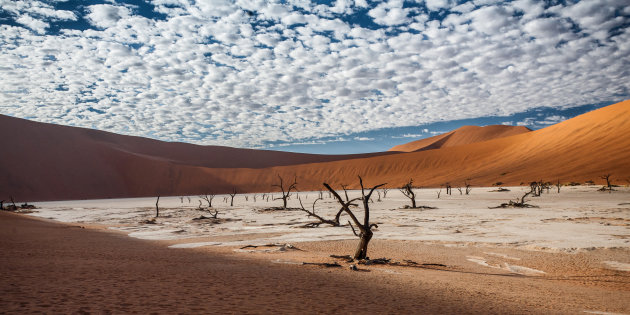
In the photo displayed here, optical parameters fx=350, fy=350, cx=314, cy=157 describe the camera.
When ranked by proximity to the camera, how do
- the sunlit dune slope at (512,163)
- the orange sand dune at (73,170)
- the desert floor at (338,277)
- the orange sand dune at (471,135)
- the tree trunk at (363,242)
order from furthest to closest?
1. the orange sand dune at (471,135)
2. the orange sand dune at (73,170)
3. the sunlit dune slope at (512,163)
4. the tree trunk at (363,242)
5. the desert floor at (338,277)

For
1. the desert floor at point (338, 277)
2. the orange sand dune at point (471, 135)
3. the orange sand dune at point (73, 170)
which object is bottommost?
the desert floor at point (338, 277)

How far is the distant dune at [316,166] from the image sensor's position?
42312 millimetres

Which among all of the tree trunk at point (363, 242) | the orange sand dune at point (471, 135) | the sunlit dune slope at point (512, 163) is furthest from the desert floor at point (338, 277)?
the orange sand dune at point (471, 135)

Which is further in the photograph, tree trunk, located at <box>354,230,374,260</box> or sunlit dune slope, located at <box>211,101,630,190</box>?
sunlit dune slope, located at <box>211,101,630,190</box>

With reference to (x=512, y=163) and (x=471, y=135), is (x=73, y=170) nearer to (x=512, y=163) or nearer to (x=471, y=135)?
(x=512, y=163)

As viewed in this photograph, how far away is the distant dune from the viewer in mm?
42312

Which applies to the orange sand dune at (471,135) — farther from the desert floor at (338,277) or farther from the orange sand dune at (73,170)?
the desert floor at (338,277)

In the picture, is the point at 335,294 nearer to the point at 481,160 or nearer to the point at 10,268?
the point at 10,268

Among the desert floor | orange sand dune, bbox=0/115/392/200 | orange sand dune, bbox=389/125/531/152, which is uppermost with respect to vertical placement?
orange sand dune, bbox=389/125/531/152

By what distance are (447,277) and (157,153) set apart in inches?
3556

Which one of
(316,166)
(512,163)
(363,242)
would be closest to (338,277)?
(363,242)

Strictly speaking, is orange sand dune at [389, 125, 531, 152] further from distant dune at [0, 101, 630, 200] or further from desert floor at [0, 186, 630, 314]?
desert floor at [0, 186, 630, 314]

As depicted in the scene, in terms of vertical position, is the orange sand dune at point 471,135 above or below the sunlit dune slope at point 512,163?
above

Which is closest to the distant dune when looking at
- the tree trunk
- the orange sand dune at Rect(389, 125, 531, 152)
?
the tree trunk
